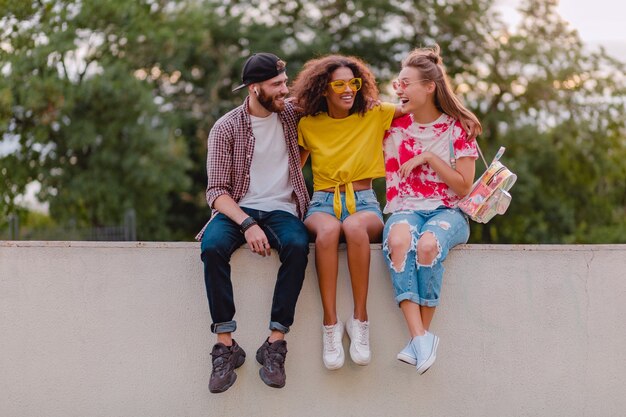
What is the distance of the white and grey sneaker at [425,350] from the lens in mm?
3376

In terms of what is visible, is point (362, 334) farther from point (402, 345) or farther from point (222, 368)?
point (222, 368)

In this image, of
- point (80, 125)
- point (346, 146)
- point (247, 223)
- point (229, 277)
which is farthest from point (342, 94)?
point (80, 125)

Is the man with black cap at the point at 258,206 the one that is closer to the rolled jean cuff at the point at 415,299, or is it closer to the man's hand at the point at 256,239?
the man's hand at the point at 256,239

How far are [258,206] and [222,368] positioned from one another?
764mm

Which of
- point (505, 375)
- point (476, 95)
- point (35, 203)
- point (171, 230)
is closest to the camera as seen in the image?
point (505, 375)

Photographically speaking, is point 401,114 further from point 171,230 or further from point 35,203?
point 171,230

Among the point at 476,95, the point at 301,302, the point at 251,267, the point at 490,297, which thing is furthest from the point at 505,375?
the point at 476,95

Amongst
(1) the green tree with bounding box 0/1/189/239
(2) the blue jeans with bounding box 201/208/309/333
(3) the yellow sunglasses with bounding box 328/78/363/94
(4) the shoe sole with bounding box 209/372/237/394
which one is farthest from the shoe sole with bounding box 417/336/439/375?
(1) the green tree with bounding box 0/1/189/239

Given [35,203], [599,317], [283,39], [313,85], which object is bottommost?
[599,317]

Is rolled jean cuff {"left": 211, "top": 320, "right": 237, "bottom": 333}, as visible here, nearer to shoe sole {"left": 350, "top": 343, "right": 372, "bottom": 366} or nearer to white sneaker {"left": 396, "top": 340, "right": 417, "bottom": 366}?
shoe sole {"left": 350, "top": 343, "right": 372, "bottom": 366}

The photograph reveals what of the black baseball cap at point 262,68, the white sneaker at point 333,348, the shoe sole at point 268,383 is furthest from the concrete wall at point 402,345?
the black baseball cap at point 262,68

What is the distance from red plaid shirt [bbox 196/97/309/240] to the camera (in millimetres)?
3764

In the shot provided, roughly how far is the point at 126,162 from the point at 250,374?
10.8m

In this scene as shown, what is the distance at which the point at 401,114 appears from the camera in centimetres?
391
